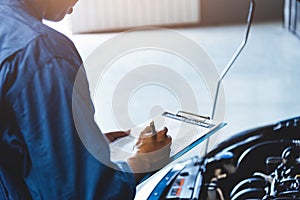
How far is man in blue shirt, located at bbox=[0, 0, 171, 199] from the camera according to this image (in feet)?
2.67

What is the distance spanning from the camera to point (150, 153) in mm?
1110

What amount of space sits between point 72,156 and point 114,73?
408 centimetres

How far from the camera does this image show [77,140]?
0.85 metres

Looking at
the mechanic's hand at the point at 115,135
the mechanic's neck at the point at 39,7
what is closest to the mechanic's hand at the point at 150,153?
the mechanic's hand at the point at 115,135

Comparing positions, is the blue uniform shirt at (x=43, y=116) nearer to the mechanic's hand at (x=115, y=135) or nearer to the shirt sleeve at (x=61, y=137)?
the shirt sleeve at (x=61, y=137)

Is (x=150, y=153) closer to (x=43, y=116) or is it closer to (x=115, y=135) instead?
(x=115, y=135)

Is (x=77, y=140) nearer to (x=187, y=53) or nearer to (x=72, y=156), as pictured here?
(x=72, y=156)

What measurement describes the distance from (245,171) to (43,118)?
0.75 meters

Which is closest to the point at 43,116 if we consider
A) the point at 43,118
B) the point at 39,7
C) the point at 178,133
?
the point at 43,118

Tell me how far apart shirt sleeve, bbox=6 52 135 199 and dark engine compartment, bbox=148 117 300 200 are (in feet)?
1.45

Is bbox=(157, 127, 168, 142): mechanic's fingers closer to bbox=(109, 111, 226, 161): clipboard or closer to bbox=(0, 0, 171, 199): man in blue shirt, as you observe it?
bbox=(109, 111, 226, 161): clipboard

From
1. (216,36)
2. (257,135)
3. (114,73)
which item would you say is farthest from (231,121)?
(216,36)

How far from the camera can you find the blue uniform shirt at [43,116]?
813 millimetres

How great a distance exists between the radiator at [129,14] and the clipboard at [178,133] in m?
5.35
